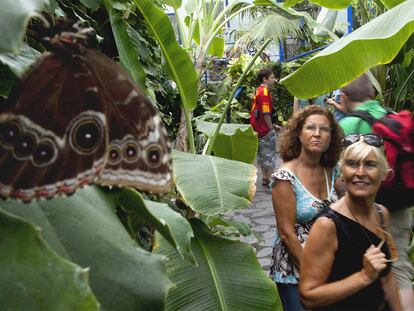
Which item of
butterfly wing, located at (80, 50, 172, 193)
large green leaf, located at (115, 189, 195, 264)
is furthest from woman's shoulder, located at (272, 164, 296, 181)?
butterfly wing, located at (80, 50, 172, 193)

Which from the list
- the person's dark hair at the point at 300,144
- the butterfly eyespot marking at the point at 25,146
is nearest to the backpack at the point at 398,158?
the person's dark hair at the point at 300,144

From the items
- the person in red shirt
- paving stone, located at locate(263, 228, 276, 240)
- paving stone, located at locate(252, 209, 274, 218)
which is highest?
the person in red shirt

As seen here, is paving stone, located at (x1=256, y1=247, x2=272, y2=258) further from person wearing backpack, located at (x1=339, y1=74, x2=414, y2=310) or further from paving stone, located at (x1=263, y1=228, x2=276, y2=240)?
person wearing backpack, located at (x1=339, y1=74, x2=414, y2=310)

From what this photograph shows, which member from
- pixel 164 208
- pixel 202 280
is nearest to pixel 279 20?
pixel 202 280

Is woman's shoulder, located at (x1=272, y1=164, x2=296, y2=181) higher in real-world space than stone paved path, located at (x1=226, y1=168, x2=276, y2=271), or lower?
higher

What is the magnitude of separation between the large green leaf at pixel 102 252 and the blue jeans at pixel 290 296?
6.51 ft

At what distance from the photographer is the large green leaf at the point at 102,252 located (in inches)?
34.4

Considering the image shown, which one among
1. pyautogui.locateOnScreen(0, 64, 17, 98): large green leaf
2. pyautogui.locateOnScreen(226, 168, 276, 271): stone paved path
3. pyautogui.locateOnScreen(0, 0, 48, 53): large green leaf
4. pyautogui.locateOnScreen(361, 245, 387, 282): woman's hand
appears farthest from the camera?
pyautogui.locateOnScreen(226, 168, 276, 271): stone paved path

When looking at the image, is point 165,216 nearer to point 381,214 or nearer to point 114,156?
point 114,156

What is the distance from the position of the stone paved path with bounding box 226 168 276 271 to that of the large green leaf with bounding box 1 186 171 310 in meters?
4.42

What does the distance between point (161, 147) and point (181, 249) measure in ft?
1.29

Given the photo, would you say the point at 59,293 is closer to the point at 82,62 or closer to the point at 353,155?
the point at 82,62

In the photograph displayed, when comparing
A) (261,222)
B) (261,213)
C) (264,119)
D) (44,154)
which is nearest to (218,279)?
(44,154)

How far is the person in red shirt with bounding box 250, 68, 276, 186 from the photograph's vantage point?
701 cm
